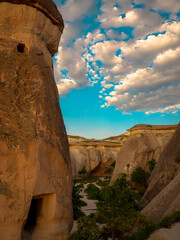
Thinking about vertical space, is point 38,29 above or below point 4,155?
above

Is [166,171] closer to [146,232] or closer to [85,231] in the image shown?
[146,232]

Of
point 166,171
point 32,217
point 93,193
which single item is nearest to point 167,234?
point 32,217

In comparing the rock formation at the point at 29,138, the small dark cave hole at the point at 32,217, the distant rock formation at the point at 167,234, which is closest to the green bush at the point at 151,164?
the distant rock formation at the point at 167,234

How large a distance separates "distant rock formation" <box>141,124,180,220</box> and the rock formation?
3.93 meters

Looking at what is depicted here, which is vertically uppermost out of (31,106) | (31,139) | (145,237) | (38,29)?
(38,29)

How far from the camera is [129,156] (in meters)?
23.5

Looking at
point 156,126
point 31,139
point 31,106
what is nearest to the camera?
point 31,139

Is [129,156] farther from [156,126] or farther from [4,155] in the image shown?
[4,155]

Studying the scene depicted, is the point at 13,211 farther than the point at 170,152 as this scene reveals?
No

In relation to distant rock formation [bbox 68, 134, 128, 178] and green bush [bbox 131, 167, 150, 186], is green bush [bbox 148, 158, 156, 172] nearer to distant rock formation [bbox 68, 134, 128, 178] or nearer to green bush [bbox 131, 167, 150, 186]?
green bush [bbox 131, 167, 150, 186]

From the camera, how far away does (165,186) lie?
10891 millimetres

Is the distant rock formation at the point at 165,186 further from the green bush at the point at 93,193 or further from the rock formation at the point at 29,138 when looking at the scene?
the green bush at the point at 93,193

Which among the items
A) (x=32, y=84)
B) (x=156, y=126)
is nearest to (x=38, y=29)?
(x=32, y=84)

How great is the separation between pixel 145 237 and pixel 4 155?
14.9 feet
